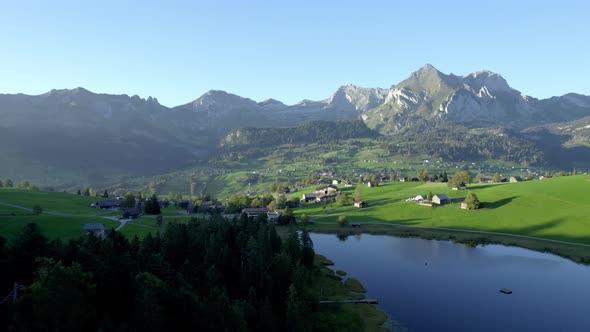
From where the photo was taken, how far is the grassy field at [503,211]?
378ft

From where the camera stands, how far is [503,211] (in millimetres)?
132625

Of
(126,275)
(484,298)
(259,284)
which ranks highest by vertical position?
(126,275)

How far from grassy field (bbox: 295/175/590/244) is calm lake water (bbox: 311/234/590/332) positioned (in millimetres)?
19118

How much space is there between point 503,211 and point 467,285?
229 ft

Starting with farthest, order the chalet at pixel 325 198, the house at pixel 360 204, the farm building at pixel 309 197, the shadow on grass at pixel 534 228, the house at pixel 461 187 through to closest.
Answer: the farm building at pixel 309 197 < the chalet at pixel 325 198 < the house at pixel 461 187 < the house at pixel 360 204 < the shadow on grass at pixel 534 228

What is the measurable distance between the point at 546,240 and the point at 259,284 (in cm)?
9107

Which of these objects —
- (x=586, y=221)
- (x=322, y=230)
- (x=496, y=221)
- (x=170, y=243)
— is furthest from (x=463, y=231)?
(x=170, y=243)

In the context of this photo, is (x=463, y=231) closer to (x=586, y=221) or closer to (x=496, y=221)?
(x=496, y=221)

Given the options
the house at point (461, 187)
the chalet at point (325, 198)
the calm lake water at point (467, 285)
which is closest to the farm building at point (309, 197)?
the chalet at point (325, 198)

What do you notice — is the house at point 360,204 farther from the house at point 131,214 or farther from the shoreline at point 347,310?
the house at point 131,214

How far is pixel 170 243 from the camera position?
62.9 m

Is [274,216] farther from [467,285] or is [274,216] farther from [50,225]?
[467,285]

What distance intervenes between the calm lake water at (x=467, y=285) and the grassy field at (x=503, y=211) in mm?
19118

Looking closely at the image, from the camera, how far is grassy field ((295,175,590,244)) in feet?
378
